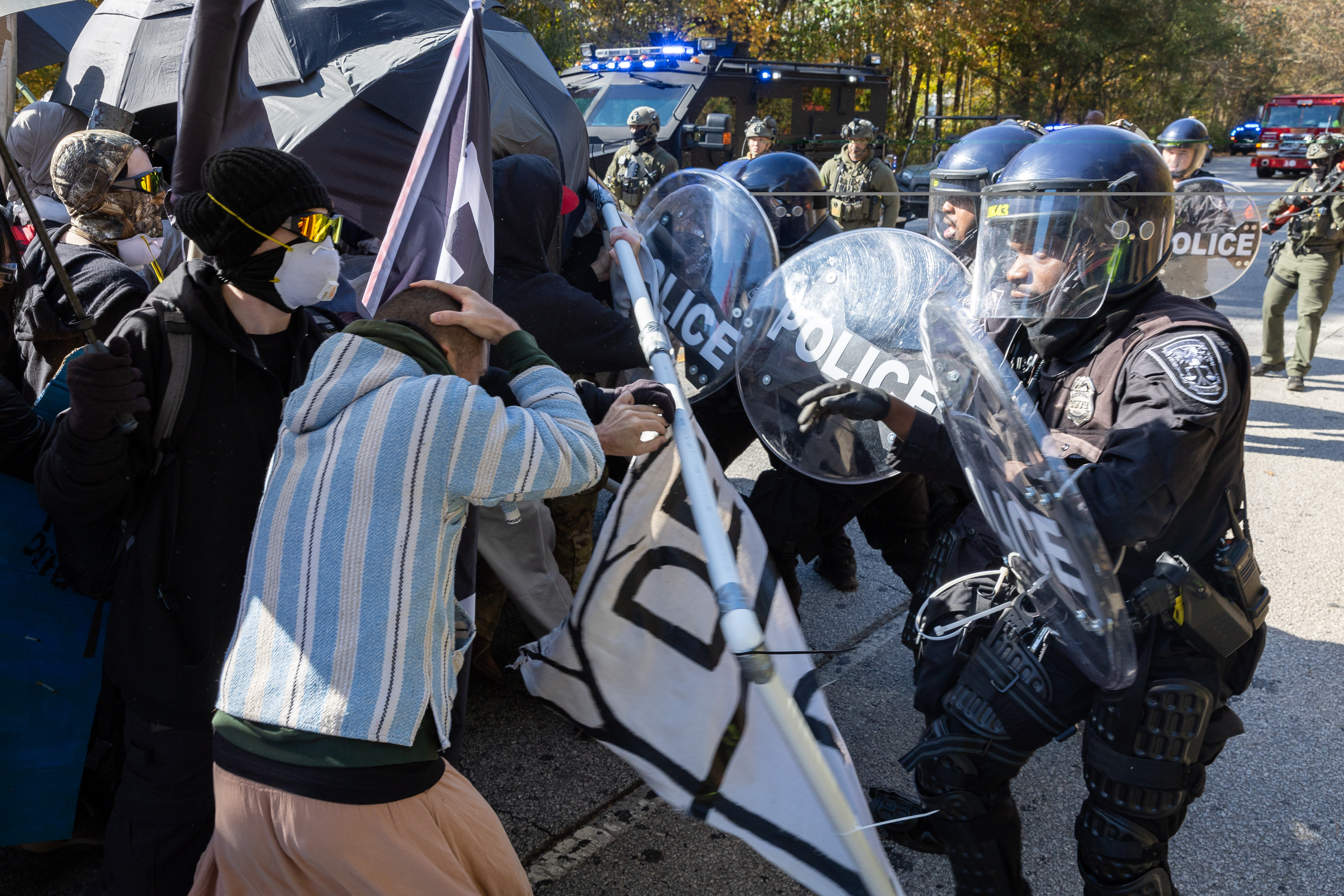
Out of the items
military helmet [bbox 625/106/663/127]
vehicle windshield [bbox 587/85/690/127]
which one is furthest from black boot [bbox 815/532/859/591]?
vehicle windshield [bbox 587/85/690/127]

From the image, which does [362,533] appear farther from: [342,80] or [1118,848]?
[342,80]

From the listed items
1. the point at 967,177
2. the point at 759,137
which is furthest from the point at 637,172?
the point at 967,177

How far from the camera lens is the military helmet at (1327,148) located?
8094mm

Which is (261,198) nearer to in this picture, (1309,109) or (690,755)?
(690,755)

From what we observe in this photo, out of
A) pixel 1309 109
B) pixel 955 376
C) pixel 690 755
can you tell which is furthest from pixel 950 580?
pixel 1309 109

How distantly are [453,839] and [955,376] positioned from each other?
129 cm

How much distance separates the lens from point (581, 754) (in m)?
3.33

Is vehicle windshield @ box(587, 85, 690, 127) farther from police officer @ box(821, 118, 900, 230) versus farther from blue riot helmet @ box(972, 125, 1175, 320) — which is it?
blue riot helmet @ box(972, 125, 1175, 320)

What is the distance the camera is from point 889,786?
10.3 feet

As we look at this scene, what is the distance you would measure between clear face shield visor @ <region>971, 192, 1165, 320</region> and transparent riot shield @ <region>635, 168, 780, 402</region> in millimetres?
954

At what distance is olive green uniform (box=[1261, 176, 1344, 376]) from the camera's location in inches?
291

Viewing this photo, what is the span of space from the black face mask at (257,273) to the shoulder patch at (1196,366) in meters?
1.78

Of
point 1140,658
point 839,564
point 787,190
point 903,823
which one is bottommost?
point 839,564

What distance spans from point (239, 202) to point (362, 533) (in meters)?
0.87
